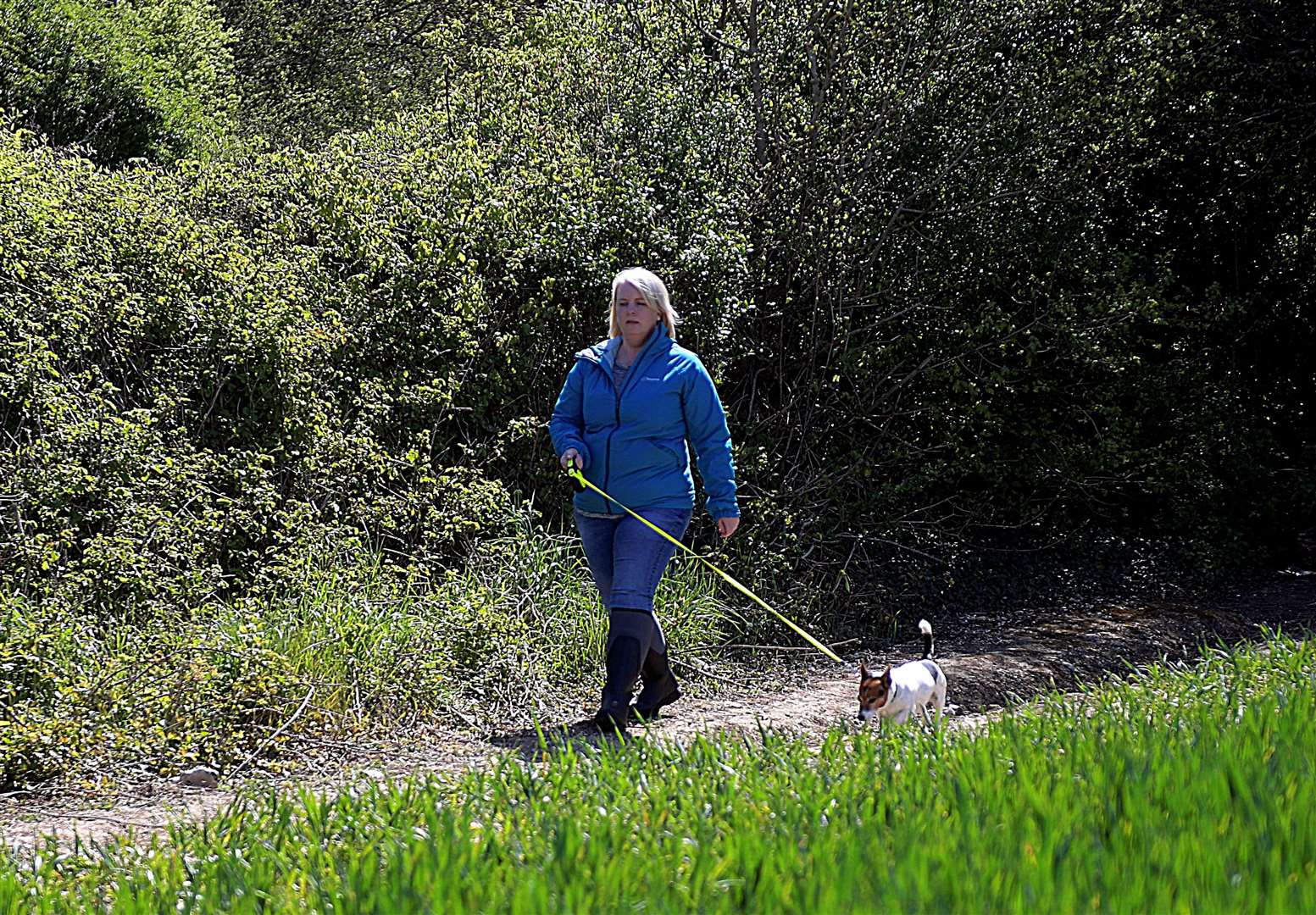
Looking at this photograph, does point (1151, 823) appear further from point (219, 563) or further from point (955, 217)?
point (955, 217)

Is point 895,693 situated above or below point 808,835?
below

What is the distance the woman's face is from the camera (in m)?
6.62

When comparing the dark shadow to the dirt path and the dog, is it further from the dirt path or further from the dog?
the dog

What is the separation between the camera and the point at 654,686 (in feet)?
23.0

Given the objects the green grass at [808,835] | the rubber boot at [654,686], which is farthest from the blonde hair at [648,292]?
the green grass at [808,835]

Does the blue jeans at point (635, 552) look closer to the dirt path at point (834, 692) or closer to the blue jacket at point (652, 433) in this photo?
the blue jacket at point (652, 433)

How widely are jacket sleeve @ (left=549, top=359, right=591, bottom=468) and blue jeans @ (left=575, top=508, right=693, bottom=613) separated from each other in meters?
0.41

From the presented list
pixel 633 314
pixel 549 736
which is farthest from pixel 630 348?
pixel 549 736

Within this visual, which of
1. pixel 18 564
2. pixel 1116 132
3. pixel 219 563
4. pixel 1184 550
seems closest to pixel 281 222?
pixel 219 563

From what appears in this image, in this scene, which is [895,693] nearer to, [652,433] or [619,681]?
[619,681]

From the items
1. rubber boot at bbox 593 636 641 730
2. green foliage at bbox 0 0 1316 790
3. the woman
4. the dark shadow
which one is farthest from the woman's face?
green foliage at bbox 0 0 1316 790

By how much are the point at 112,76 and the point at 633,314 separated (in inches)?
406

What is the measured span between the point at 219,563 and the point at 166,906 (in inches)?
196

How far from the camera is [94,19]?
578 inches
